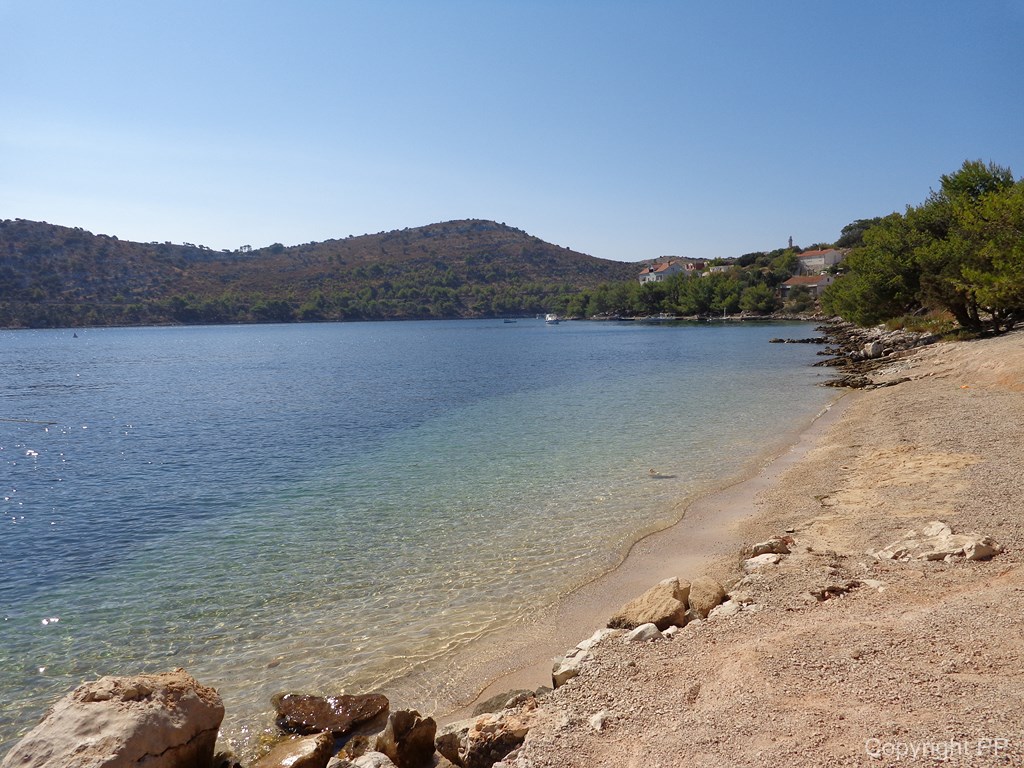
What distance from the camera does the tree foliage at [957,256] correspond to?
31.7 m

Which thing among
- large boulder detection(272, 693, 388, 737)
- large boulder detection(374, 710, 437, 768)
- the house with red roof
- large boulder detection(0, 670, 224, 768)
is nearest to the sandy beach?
large boulder detection(374, 710, 437, 768)

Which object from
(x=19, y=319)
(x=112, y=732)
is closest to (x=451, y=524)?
(x=112, y=732)

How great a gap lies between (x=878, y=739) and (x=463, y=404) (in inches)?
1138

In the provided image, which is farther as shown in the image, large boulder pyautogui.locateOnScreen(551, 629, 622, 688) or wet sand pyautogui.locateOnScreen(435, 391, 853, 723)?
wet sand pyautogui.locateOnScreen(435, 391, 853, 723)

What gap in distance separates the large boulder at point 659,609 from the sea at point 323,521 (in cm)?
215

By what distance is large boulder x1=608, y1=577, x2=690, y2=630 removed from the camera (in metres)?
7.20

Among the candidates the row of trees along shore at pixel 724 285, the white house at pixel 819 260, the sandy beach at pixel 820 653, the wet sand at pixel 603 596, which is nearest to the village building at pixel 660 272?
the row of trees along shore at pixel 724 285

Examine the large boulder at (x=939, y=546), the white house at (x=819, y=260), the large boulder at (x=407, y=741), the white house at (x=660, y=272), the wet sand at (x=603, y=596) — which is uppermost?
the white house at (x=660, y=272)

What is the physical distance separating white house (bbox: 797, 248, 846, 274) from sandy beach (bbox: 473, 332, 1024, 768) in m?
139

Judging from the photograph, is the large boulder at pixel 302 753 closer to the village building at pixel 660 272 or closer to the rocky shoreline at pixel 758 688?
the rocky shoreline at pixel 758 688

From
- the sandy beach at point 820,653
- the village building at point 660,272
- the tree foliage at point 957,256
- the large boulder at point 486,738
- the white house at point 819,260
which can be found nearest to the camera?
the sandy beach at point 820,653

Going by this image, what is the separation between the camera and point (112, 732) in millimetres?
5191

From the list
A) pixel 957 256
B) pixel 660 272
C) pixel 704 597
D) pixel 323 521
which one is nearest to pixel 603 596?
pixel 704 597

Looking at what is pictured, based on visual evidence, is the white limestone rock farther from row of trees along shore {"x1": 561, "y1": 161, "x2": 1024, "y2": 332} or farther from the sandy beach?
row of trees along shore {"x1": 561, "y1": 161, "x2": 1024, "y2": 332}
